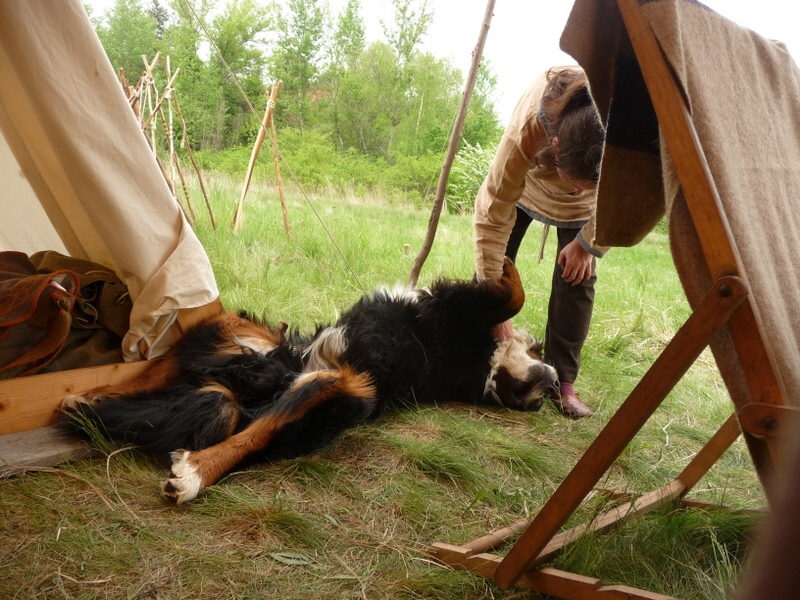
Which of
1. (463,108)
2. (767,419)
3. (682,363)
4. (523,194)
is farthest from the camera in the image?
(463,108)

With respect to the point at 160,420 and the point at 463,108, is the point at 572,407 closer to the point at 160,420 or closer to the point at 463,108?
the point at 463,108

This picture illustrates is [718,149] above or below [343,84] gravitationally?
below

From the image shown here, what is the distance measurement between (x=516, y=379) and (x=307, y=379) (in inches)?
44.8

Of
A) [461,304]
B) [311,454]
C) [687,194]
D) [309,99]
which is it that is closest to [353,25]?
[309,99]

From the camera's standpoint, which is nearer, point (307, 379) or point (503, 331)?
point (307, 379)

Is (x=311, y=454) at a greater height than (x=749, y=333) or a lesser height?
lesser

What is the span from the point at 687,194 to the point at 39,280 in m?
2.25

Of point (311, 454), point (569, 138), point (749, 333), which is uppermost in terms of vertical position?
point (569, 138)

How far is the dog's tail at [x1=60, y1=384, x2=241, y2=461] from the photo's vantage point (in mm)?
2340

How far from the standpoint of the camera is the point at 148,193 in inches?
106

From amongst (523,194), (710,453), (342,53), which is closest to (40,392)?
(523,194)

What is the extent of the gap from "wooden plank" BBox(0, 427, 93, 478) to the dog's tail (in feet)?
0.17

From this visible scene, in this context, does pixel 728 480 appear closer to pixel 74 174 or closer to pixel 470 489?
pixel 470 489

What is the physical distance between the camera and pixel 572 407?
3266 mm
